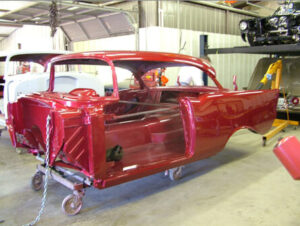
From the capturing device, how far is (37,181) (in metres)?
3.26

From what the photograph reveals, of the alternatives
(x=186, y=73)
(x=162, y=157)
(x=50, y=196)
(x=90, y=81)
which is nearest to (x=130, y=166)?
(x=162, y=157)

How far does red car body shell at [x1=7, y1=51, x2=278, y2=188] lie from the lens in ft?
7.93

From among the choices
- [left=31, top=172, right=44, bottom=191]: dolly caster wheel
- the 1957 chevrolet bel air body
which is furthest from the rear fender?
[left=31, top=172, right=44, bottom=191]: dolly caster wheel

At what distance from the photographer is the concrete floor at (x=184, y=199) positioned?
8.52ft

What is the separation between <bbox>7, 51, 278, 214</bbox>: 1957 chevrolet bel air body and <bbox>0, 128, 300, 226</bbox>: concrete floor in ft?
1.08

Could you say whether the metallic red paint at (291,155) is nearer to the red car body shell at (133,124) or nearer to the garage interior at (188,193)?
the garage interior at (188,193)

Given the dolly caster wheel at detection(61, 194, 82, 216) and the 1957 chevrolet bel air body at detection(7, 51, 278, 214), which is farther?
the dolly caster wheel at detection(61, 194, 82, 216)

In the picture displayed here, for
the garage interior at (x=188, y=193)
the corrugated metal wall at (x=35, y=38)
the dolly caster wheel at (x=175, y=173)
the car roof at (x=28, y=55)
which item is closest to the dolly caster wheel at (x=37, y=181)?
the garage interior at (x=188, y=193)

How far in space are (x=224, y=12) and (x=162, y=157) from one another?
9.32 metres

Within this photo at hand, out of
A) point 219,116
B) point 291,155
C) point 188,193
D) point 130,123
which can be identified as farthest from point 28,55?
point 291,155

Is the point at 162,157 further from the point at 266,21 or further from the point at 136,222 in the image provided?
the point at 266,21

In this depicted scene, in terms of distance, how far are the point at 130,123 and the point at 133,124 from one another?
0.04 metres

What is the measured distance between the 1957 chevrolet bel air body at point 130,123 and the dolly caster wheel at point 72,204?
0.20 meters

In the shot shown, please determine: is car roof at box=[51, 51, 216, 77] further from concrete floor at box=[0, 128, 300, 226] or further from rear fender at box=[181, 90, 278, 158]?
concrete floor at box=[0, 128, 300, 226]
